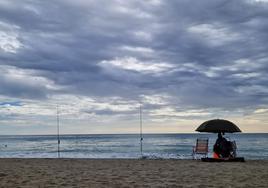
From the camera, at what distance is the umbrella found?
49.6 feet

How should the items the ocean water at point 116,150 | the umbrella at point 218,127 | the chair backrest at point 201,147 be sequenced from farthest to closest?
the ocean water at point 116,150 → the chair backrest at point 201,147 → the umbrella at point 218,127

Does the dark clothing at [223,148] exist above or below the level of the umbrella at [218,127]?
below

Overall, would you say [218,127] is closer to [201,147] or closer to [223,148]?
[223,148]

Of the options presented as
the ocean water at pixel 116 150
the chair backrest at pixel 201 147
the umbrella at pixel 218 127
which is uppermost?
the umbrella at pixel 218 127

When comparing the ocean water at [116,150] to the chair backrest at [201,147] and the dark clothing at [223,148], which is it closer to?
the chair backrest at [201,147]

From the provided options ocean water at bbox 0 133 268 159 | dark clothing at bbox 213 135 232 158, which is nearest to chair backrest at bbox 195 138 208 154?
dark clothing at bbox 213 135 232 158

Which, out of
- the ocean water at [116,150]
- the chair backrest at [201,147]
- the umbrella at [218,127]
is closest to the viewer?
the umbrella at [218,127]

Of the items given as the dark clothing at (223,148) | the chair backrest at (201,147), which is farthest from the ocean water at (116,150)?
the dark clothing at (223,148)

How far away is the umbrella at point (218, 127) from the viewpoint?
15109 millimetres

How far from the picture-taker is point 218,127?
15.2 meters

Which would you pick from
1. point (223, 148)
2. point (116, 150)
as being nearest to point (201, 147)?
point (223, 148)

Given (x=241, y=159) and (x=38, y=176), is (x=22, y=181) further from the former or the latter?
(x=241, y=159)

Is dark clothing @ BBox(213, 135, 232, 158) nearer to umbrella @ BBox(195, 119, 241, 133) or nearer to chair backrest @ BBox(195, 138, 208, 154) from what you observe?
umbrella @ BBox(195, 119, 241, 133)

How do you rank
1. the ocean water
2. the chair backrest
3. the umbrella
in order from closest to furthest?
the umbrella → the chair backrest → the ocean water
